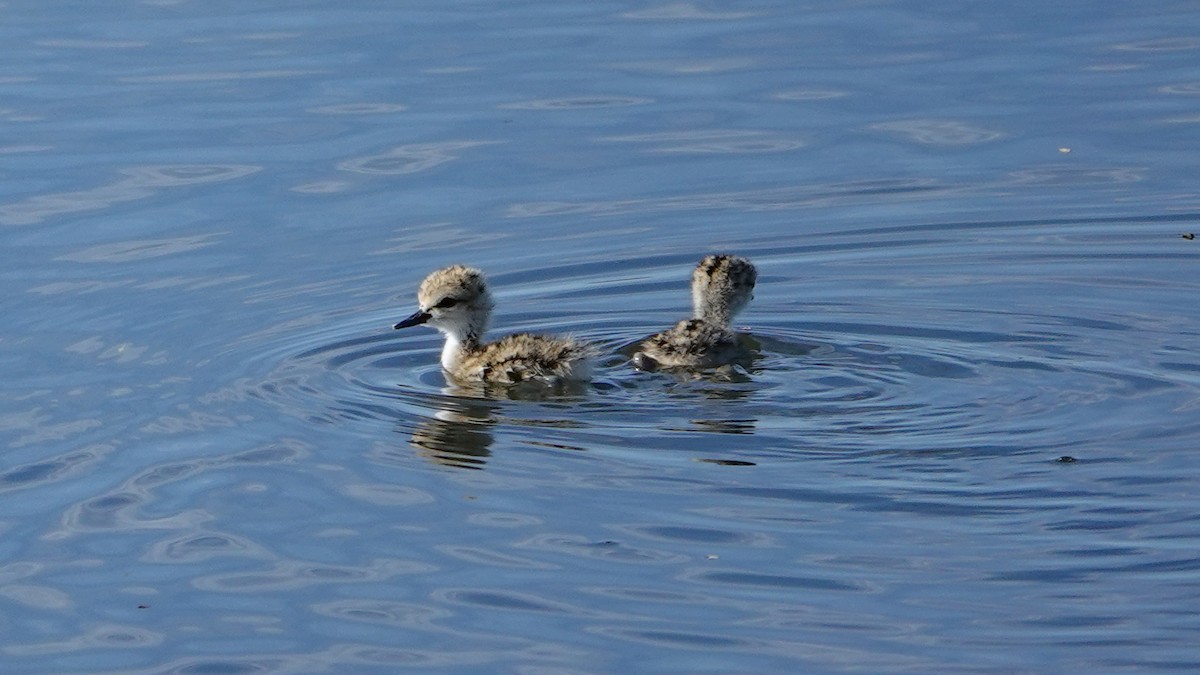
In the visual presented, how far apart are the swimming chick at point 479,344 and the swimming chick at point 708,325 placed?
340 mm

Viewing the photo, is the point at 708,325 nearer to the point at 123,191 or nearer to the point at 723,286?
the point at 723,286

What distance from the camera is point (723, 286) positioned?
10.6 metres

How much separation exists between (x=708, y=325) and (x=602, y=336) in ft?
2.51

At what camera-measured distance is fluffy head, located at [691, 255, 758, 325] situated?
10.6m

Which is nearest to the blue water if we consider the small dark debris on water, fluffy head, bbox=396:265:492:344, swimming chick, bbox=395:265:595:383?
the small dark debris on water

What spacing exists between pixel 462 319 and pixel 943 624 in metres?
4.18

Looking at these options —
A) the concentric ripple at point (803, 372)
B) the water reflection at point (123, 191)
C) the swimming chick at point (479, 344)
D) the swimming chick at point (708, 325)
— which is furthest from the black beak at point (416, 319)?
the water reflection at point (123, 191)

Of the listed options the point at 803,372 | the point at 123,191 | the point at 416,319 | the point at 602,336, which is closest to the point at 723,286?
the point at 602,336

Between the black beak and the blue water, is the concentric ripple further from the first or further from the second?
the black beak

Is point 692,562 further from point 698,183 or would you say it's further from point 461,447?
point 698,183

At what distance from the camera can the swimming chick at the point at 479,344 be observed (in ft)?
32.4

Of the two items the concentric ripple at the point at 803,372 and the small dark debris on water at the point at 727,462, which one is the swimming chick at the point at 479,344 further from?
the small dark debris on water at the point at 727,462

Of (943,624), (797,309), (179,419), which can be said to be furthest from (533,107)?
(943,624)

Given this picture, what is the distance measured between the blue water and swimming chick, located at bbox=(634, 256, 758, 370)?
0.61 ft
